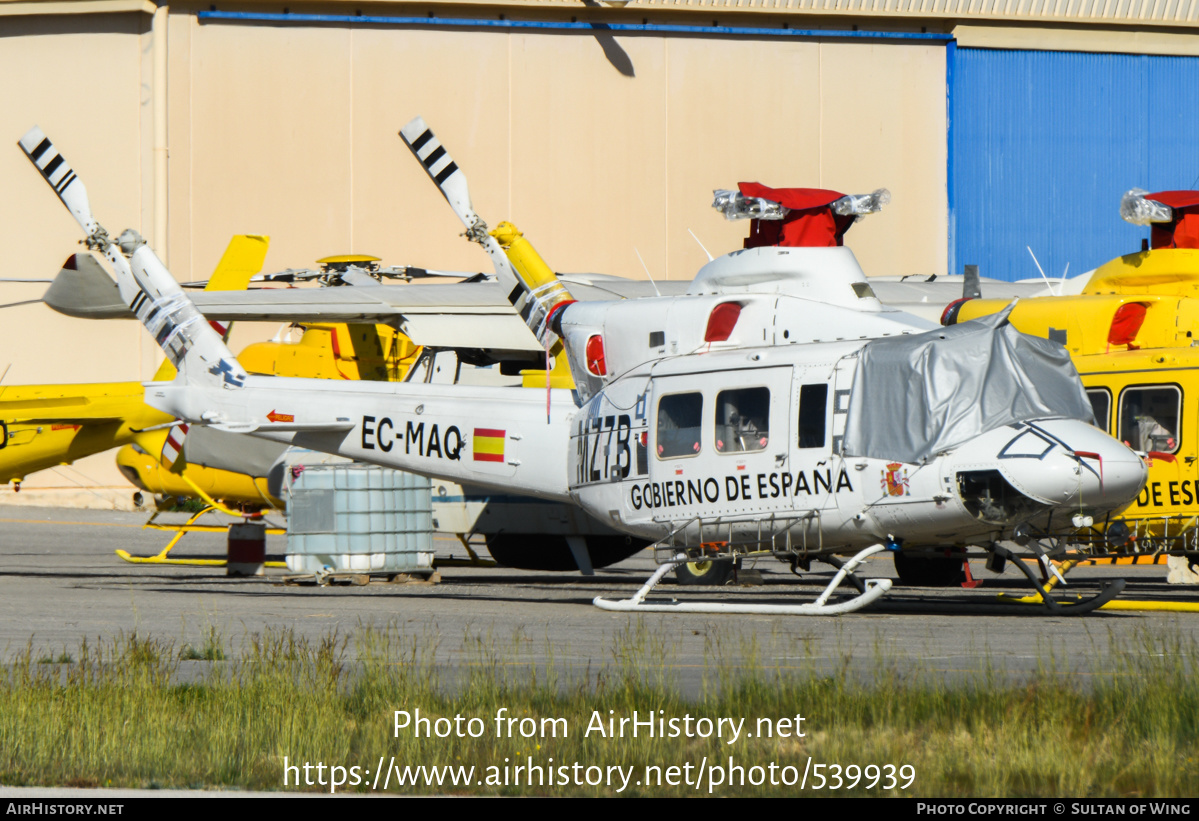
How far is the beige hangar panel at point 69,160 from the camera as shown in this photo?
1368 inches

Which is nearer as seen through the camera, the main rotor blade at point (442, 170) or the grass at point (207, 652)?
the grass at point (207, 652)

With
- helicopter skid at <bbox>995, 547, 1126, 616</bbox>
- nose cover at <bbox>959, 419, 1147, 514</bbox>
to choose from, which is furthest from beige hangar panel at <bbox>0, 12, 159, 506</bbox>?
nose cover at <bbox>959, 419, 1147, 514</bbox>

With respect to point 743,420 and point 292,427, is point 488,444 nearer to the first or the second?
point 292,427

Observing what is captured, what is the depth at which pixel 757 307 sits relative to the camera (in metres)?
14.1

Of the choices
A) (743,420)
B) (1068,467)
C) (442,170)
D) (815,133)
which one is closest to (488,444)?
(442,170)

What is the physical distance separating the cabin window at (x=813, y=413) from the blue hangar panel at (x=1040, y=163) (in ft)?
78.5

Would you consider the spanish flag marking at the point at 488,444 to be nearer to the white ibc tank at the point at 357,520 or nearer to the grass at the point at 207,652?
the white ibc tank at the point at 357,520

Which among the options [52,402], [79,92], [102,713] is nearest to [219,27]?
[79,92]

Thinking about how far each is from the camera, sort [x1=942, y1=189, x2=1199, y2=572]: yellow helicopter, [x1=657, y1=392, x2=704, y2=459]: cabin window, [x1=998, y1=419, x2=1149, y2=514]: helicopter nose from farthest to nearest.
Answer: [x1=942, y1=189, x2=1199, y2=572]: yellow helicopter → [x1=657, y1=392, x2=704, y2=459]: cabin window → [x1=998, y1=419, x2=1149, y2=514]: helicopter nose

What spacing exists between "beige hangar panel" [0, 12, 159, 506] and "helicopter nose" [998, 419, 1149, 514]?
1039 inches

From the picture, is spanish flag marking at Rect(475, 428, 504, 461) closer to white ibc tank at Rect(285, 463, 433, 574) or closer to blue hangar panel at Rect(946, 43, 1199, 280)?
white ibc tank at Rect(285, 463, 433, 574)

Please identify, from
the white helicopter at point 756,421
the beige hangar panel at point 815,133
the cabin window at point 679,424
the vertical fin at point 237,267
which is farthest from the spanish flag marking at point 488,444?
the beige hangar panel at point 815,133

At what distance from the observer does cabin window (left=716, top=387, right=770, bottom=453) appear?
526 inches

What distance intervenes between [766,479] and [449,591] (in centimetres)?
511
